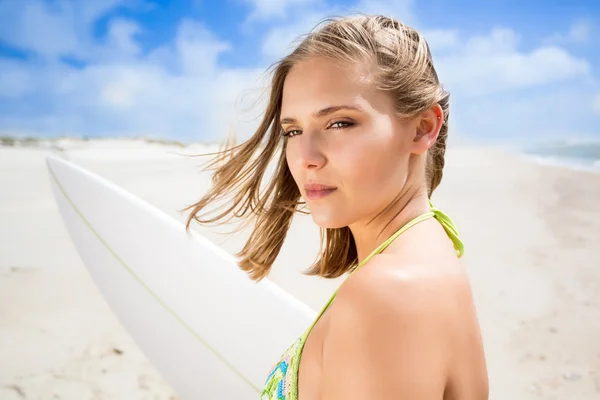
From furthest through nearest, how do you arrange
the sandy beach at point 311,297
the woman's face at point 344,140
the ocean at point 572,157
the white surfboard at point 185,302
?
the ocean at point 572,157 → the sandy beach at point 311,297 → the white surfboard at point 185,302 → the woman's face at point 344,140

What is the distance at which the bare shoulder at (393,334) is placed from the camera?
63cm

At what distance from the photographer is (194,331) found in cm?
231

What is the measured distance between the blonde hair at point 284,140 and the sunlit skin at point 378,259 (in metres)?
0.04

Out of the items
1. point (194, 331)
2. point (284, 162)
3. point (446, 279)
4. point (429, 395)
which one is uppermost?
point (284, 162)

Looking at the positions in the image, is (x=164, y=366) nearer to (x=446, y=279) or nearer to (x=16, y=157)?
(x=446, y=279)

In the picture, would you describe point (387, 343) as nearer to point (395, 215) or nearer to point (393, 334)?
point (393, 334)

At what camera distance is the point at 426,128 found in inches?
38.2

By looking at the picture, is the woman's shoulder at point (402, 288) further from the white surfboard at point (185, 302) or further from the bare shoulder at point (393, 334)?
the white surfboard at point (185, 302)

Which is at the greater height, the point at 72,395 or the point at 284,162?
the point at 284,162

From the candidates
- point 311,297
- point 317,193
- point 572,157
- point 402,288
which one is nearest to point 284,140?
point 317,193

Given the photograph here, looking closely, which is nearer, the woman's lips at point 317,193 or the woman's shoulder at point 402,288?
the woman's shoulder at point 402,288

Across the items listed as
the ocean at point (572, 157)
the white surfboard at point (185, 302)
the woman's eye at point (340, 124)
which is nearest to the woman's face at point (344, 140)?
the woman's eye at point (340, 124)

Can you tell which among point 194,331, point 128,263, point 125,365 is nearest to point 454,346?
point 194,331

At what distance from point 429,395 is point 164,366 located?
2.01 m
